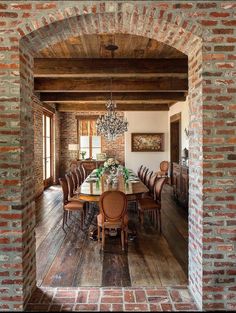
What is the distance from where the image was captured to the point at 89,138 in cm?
1111

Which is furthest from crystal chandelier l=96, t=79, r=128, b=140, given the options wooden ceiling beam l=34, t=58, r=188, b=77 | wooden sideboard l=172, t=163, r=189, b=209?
wooden sideboard l=172, t=163, r=189, b=209

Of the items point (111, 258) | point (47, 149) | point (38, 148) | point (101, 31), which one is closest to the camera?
point (101, 31)

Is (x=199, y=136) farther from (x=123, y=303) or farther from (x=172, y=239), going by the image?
(x=172, y=239)

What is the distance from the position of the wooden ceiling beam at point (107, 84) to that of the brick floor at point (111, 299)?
195 inches

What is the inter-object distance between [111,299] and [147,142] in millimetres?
8593

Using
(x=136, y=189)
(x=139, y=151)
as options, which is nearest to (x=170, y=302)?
(x=136, y=189)

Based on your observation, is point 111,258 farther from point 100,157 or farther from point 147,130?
point 147,130

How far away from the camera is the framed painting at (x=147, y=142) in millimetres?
10766

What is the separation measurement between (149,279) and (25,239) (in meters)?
1.47


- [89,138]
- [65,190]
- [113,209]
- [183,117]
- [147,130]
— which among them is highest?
[183,117]

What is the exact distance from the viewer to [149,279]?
9.63ft

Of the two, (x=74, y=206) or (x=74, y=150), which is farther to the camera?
(x=74, y=150)

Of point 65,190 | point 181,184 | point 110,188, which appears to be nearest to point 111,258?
point 110,188

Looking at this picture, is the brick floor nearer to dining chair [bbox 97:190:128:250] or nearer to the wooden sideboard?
dining chair [bbox 97:190:128:250]
